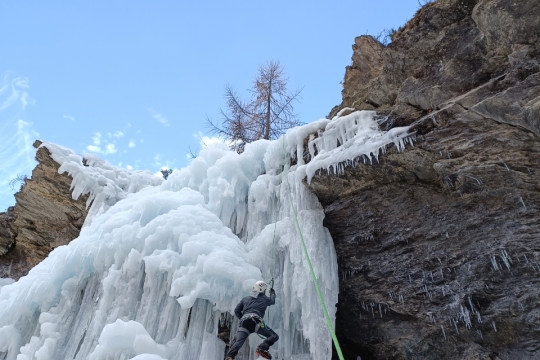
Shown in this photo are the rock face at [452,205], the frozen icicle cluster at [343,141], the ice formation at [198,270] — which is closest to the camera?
the rock face at [452,205]

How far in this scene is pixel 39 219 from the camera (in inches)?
380

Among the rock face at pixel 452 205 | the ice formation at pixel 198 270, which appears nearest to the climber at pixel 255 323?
the ice formation at pixel 198 270

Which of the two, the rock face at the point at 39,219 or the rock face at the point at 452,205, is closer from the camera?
the rock face at the point at 452,205

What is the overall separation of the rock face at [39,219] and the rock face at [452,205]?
6895 millimetres

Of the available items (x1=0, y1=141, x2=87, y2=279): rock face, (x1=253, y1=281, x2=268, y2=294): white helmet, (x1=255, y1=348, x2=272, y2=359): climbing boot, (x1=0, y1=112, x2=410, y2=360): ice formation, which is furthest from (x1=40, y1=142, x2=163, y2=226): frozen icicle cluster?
(x1=255, y1=348, x2=272, y2=359): climbing boot

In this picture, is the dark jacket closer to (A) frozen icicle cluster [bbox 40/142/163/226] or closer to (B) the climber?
(B) the climber

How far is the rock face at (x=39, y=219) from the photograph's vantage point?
9.23m

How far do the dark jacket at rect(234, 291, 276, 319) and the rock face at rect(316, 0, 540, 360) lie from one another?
1.48m

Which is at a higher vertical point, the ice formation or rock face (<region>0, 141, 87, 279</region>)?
rock face (<region>0, 141, 87, 279</region>)

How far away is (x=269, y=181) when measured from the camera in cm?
609

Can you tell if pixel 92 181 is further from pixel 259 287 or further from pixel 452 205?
pixel 452 205

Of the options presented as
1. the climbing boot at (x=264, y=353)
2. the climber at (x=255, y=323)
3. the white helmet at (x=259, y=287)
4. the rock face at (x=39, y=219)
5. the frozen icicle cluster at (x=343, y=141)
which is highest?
the rock face at (x=39, y=219)

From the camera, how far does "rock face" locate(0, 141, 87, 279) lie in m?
9.23

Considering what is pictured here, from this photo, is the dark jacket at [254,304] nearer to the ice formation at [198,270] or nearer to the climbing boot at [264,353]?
the ice formation at [198,270]
